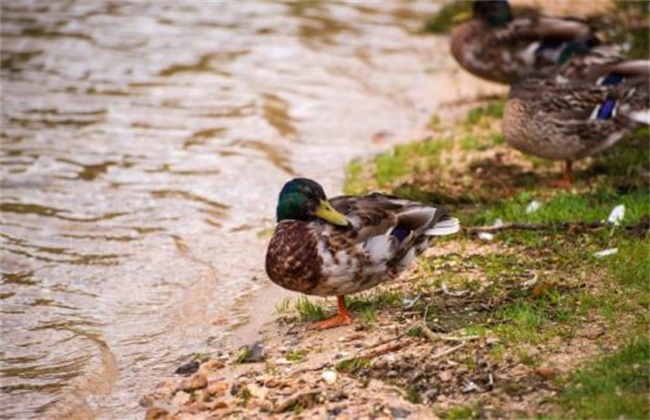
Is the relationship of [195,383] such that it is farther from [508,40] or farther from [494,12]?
[494,12]

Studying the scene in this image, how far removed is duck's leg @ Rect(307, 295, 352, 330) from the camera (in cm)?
663

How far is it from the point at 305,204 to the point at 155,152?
5.10 metres

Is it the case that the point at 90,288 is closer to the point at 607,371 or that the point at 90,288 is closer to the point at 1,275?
the point at 1,275

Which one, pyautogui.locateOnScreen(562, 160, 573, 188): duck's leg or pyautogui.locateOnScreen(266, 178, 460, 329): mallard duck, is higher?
pyautogui.locateOnScreen(266, 178, 460, 329): mallard duck

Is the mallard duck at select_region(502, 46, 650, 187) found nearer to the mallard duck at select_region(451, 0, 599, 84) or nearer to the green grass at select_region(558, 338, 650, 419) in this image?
the mallard duck at select_region(451, 0, 599, 84)

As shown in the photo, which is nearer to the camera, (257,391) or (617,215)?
(257,391)

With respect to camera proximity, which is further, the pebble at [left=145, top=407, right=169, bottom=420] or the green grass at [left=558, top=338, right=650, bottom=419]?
the pebble at [left=145, top=407, right=169, bottom=420]

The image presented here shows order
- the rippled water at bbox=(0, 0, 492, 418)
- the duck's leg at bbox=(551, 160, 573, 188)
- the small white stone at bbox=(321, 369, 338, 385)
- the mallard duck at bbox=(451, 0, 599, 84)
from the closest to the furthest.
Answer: the small white stone at bbox=(321, 369, 338, 385)
the rippled water at bbox=(0, 0, 492, 418)
the duck's leg at bbox=(551, 160, 573, 188)
the mallard duck at bbox=(451, 0, 599, 84)

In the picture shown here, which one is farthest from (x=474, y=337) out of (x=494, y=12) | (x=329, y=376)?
(x=494, y=12)

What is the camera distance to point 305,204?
656 centimetres

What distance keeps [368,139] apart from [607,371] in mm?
6788

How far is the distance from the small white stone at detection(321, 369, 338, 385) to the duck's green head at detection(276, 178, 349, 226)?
928mm

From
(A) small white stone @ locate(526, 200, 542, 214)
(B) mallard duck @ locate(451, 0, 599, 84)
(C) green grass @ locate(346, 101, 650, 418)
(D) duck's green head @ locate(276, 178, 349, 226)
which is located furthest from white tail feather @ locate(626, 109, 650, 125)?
(D) duck's green head @ locate(276, 178, 349, 226)

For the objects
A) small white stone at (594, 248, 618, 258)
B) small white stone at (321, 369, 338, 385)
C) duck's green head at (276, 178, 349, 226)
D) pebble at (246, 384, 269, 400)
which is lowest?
pebble at (246, 384, 269, 400)
